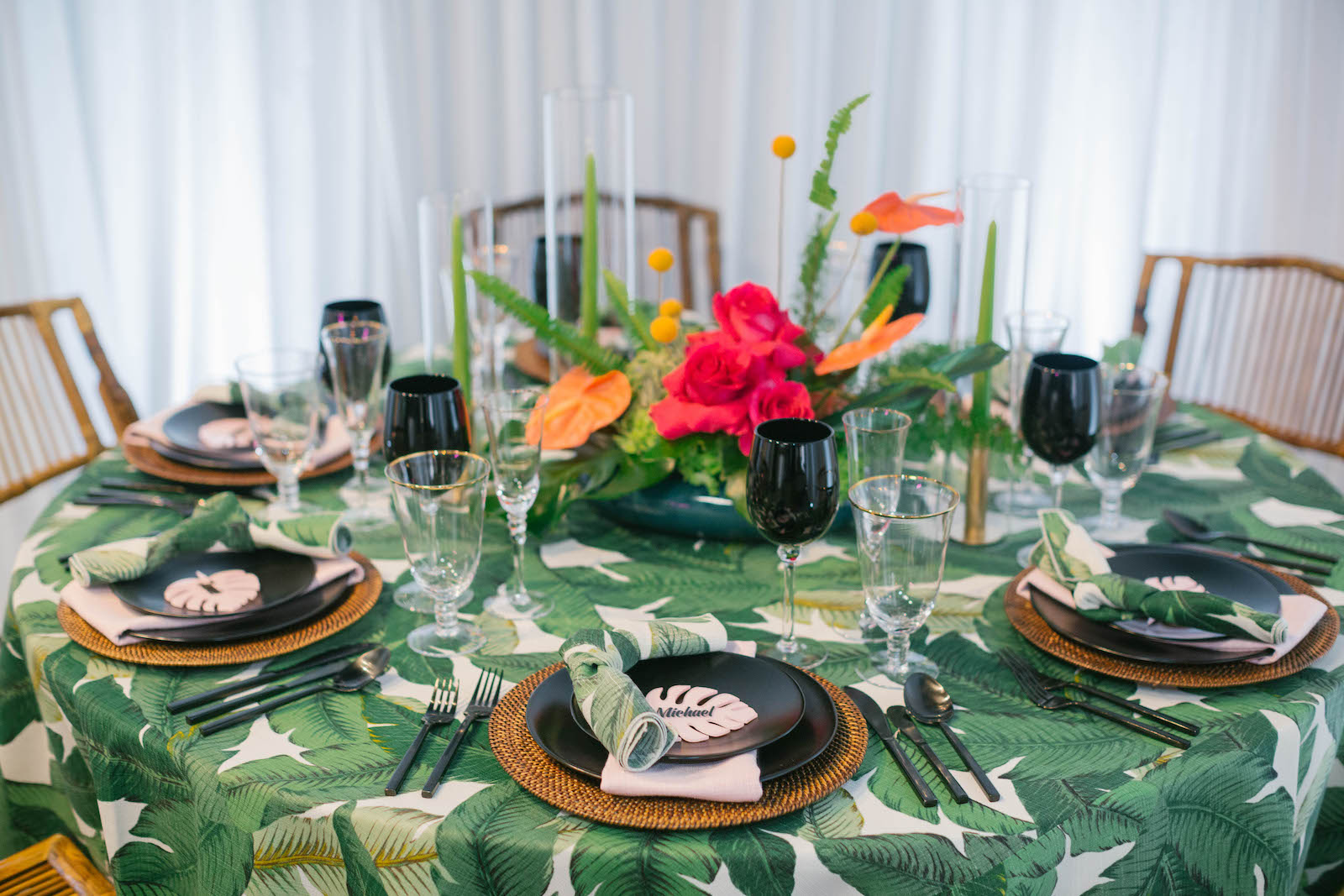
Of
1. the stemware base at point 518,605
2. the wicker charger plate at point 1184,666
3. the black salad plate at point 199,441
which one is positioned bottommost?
the stemware base at point 518,605

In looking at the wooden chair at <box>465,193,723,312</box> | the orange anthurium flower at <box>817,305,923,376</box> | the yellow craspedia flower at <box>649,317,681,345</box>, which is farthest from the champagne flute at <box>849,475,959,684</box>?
the wooden chair at <box>465,193,723,312</box>

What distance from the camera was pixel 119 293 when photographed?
3.40 meters

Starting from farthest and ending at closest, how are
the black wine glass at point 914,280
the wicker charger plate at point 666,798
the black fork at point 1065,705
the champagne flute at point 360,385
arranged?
the black wine glass at point 914,280, the champagne flute at point 360,385, the black fork at point 1065,705, the wicker charger plate at point 666,798

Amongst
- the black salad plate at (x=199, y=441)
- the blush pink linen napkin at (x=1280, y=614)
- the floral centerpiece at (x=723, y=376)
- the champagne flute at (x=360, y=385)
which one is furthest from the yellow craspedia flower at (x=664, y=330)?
the black salad plate at (x=199, y=441)

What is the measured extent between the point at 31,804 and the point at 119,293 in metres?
2.33

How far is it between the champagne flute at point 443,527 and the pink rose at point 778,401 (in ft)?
1.03

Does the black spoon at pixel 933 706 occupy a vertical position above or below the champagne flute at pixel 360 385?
below

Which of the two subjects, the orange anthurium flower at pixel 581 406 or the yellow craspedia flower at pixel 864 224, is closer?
the yellow craspedia flower at pixel 864 224

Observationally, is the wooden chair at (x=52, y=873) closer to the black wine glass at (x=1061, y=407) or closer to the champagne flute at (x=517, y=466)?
the champagne flute at (x=517, y=466)

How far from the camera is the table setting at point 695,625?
94 cm

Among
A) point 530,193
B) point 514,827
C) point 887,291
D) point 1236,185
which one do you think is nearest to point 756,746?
point 514,827

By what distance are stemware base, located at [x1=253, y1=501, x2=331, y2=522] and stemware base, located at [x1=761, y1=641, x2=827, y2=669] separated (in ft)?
2.23

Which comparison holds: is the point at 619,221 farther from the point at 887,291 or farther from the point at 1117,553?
the point at 1117,553

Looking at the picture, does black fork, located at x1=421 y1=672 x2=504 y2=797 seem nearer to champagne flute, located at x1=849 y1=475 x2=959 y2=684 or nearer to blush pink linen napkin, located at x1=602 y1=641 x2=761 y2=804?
blush pink linen napkin, located at x1=602 y1=641 x2=761 y2=804
